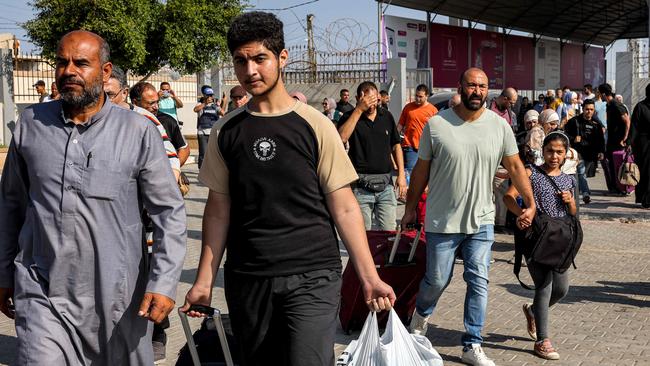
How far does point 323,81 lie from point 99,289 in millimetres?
22731

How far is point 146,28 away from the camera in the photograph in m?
25.7

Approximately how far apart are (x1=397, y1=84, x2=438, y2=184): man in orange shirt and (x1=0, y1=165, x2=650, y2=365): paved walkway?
2320 millimetres

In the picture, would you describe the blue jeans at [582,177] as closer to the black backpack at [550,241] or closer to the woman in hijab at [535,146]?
the woman in hijab at [535,146]

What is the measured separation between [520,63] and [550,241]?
99.0 feet

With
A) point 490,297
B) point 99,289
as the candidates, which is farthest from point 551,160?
point 99,289

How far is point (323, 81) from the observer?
26.1m

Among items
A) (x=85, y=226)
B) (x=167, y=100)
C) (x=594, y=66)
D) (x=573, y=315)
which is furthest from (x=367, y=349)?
(x=594, y=66)

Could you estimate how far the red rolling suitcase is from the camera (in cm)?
674

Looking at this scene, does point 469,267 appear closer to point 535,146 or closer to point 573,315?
point 573,315

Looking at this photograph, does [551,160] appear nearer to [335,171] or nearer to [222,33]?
[335,171]

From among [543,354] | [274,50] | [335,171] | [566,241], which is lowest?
[543,354]

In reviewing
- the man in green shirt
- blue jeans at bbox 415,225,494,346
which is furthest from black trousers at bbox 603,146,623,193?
blue jeans at bbox 415,225,494,346

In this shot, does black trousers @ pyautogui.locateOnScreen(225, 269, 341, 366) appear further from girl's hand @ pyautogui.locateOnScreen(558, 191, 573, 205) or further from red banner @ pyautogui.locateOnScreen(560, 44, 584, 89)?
red banner @ pyautogui.locateOnScreen(560, 44, 584, 89)

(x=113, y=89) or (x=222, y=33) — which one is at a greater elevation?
(x=222, y=33)
